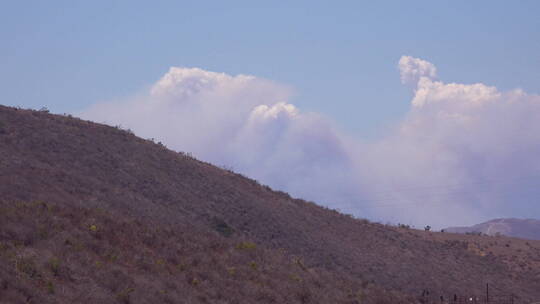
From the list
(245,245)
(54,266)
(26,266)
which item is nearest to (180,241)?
(245,245)

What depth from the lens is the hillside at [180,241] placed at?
2136cm

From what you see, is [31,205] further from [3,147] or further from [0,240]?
[3,147]

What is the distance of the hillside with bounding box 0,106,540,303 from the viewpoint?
21359 mm

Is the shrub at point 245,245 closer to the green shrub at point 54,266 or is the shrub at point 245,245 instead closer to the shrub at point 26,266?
the green shrub at point 54,266

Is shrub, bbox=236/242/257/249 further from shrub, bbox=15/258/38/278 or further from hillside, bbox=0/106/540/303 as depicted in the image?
shrub, bbox=15/258/38/278

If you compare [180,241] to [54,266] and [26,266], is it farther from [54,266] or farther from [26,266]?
[26,266]

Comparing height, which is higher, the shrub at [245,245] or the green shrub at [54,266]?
the shrub at [245,245]

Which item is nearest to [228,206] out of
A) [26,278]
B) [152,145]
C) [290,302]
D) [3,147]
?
[152,145]

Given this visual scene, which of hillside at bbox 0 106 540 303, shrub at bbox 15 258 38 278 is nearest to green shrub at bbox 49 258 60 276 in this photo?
hillside at bbox 0 106 540 303

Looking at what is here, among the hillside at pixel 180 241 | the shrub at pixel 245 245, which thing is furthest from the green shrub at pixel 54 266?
the shrub at pixel 245 245

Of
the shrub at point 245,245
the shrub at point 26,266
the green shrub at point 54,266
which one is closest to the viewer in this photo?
the shrub at point 26,266

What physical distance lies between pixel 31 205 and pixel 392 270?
1109 inches

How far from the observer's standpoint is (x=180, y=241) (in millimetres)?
29547

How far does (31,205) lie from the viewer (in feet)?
85.4
